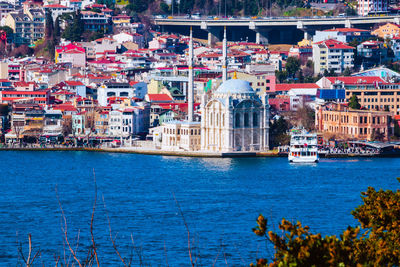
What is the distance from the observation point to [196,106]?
1400 inches

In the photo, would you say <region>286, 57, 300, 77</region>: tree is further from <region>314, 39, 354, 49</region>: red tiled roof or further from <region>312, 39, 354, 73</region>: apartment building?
<region>314, 39, 354, 49</region>: red tiled roof

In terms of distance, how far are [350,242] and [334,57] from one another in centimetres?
3693

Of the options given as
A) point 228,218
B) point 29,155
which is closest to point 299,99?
point 29,155

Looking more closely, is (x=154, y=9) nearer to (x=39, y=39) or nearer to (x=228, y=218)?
(x=39, y=39)

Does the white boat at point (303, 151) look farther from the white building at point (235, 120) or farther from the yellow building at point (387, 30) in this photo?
the yellow building at point (387, 30)

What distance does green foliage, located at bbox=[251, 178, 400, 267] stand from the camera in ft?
25.2

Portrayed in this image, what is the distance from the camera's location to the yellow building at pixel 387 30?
48406 mm

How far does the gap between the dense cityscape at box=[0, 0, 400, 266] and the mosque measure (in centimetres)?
4

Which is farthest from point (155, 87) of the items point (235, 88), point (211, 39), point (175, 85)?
point (211, 39)

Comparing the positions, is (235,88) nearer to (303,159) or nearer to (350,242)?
(303,159)

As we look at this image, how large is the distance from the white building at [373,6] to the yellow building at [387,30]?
140 inches

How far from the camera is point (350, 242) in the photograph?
7.99 metres

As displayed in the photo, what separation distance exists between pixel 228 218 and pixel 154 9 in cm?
3674

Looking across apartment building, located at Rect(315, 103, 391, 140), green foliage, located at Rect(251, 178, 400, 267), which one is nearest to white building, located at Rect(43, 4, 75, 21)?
apartment building, located at Rect(315, 103, 391, 140)
